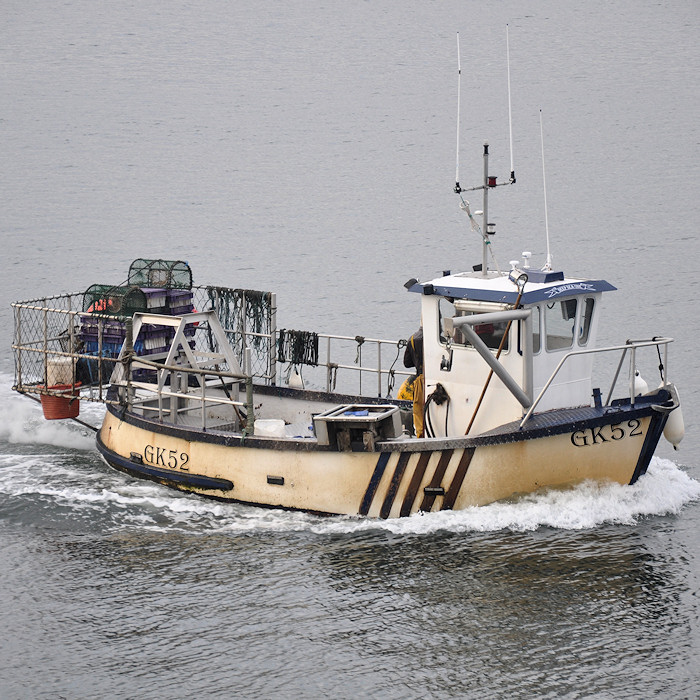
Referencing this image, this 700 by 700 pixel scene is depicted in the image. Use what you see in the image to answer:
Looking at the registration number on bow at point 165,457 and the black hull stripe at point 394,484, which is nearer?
the black hull stripe at point 394,484

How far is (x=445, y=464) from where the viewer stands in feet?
49.1

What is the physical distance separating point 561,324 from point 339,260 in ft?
74.1

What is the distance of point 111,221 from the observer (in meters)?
43.7

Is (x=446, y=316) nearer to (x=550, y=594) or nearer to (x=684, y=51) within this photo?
(x=550, y=594)

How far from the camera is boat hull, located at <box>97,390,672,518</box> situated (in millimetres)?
14852

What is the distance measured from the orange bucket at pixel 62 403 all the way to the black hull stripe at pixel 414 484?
19.5ft

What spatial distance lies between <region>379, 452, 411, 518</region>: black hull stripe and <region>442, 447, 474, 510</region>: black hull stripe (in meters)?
0.63

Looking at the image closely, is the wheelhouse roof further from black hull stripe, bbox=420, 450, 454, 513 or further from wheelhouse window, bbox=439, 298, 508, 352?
black hull stripe, bbox=420, 450, 454, 513

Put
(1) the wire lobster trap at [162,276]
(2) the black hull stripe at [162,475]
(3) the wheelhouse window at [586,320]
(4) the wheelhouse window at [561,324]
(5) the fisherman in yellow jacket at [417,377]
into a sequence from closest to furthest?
(4) the wheelhouse window at [561,324] < (3) the wheelhouse window at [586,320] < (5) the fisherman in yellow jacket at [417,377] < (2) the black hull stripe at [162,475] < (1) the wire lobster trap at [162,276]

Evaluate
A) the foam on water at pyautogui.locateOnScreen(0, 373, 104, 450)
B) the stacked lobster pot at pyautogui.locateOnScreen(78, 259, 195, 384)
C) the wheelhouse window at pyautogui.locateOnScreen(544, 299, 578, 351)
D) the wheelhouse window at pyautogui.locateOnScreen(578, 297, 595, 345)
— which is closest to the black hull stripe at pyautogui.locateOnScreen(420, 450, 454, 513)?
the wheelhouse window at pyautogui.locateOnScreen(544, 299, 578, 351)

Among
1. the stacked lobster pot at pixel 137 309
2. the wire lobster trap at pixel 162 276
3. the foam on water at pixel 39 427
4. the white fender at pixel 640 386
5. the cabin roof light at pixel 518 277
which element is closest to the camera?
the cabin roof light at pixel 518 277

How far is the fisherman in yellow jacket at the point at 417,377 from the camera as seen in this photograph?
52.7 ft

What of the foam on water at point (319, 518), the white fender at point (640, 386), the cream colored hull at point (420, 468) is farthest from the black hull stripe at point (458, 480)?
the white fender at point (640, 386)

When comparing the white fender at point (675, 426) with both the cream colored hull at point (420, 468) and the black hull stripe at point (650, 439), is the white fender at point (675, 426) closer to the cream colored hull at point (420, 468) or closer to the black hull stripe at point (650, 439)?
the black hull stripe at point (650, 439)
